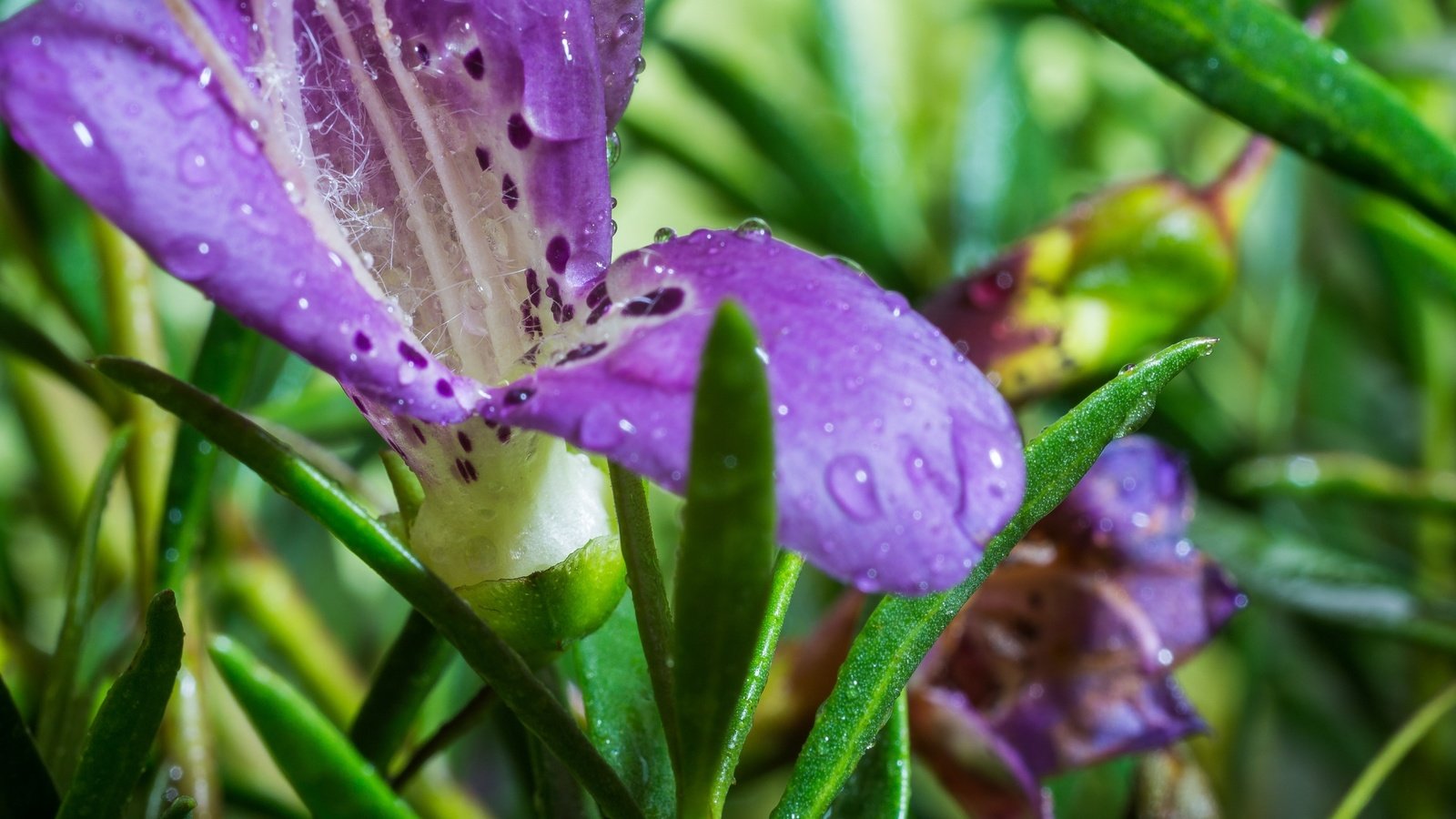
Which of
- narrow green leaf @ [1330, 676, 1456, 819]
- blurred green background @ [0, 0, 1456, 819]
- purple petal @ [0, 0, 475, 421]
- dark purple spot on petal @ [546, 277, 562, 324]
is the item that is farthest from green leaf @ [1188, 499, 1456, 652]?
purple petal @ [0, 0, 475, 421]

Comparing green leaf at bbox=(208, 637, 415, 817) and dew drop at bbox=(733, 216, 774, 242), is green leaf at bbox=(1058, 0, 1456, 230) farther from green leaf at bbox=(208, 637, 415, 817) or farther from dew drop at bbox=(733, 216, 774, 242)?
green leaf at bbox=(208, 637, 415, 817)

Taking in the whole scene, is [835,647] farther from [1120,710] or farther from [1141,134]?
[1141,134]

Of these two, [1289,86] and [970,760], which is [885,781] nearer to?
[970,760]

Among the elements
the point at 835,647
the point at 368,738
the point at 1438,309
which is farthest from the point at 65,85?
the point at 1438,309

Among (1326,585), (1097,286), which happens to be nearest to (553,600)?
(1097,286)

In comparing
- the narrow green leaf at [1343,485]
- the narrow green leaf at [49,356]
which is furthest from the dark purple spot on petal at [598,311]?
the narrow green leaf at [1343,485]

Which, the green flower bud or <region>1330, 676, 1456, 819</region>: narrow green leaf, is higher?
the green flower bud

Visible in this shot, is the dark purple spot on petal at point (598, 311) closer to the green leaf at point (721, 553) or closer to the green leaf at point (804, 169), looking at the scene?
the green leaf at point (721, 553)
